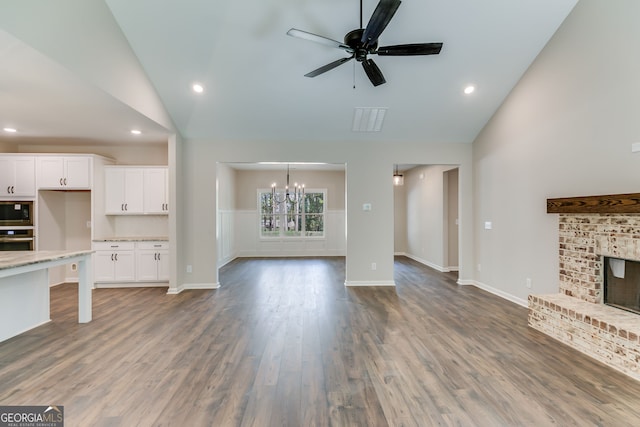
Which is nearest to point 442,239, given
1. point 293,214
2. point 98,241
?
point 293,214

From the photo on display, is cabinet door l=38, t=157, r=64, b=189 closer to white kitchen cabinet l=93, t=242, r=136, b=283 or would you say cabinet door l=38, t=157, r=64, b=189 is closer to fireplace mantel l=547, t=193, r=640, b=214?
white kitchen cabinet l=93, t=242, r=136, b=283

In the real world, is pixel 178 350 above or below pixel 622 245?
below

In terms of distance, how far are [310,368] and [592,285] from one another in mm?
3226

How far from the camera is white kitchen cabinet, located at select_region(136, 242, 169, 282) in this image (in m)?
5.31

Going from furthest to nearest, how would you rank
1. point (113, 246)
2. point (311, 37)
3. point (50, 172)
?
point (113, 246) → point (50, 172) → point (311, 37)

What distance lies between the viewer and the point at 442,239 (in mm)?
6832

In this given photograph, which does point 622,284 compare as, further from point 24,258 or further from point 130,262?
point 130,262

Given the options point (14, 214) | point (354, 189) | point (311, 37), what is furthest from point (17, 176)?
point (354, 189)

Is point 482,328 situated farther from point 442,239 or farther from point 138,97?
point 138,97

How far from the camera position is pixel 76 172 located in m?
5.15

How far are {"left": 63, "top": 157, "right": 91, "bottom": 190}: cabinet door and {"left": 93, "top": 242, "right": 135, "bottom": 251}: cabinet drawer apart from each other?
3.46 ft

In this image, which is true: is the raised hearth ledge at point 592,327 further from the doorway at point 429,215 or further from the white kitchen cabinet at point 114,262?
the white kitchen cabinet at point 114,262

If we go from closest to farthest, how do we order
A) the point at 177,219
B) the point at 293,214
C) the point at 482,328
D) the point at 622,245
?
the point at 622,245 → the point at 482,328 → the point at 177,219 → the point at 293,214

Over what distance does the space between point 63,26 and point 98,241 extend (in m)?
3.68
